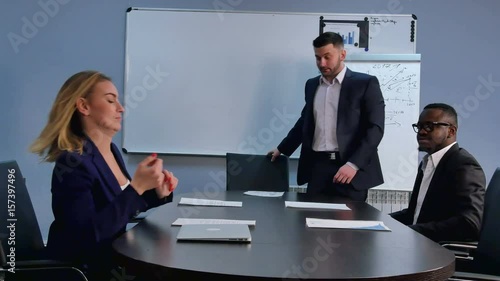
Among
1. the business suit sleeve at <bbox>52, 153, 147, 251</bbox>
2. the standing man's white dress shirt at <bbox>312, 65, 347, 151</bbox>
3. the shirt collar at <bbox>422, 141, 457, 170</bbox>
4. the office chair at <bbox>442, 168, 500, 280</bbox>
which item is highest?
the standing man's white dress shirt at <bbox>312, 65, 347, 151</bbox>

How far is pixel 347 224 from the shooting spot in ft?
5.25

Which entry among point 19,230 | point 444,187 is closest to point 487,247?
point 444,187

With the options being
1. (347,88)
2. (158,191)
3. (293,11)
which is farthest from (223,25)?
(158,191)

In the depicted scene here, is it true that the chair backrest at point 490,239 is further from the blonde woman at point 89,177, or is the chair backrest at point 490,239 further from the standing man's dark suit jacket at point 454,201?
the blonde woman at point 89,177

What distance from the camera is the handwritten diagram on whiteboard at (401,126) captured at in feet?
11.3

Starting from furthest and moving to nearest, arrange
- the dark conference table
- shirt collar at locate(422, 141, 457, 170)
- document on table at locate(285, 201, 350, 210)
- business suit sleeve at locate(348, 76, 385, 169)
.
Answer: business suit sleeve at locate(348, 76, 385, 169)
shirt collar at locate(422, 141, 457, 170)
document on table at locate(285, 201, 350, 210)
the dark conference table

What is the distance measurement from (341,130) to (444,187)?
84cm

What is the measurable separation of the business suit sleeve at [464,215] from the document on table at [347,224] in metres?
0.37

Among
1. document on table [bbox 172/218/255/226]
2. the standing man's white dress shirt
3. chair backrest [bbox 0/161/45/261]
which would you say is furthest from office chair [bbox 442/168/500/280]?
chair backrest [bbox 0/161/45/261]

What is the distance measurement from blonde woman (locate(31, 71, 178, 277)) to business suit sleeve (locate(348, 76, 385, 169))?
1.32m

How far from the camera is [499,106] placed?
3641 mm

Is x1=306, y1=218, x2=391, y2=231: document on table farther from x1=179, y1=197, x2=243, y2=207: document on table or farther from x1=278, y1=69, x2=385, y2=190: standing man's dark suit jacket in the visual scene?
x1=278, y1=69, x2=385, y2=190: standing man's dark suit jacket

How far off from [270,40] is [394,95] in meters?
1.06

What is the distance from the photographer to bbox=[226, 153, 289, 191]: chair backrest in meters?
3.01
